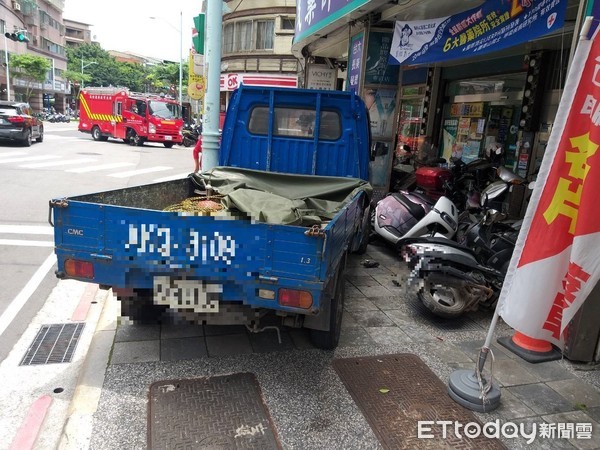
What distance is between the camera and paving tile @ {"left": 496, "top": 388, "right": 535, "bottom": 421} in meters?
3.35

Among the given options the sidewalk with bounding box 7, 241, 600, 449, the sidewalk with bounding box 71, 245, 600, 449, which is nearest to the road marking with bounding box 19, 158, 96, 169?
the sidewalk with bounding box 7, 241, 600, 449

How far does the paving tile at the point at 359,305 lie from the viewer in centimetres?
511

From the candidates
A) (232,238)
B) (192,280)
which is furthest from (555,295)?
(192,280)

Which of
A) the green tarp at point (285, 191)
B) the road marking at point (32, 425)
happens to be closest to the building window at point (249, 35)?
the green tarp at point (285, 191)

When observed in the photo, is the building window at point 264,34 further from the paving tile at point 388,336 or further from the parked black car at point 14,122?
the paving tile at point 388,336

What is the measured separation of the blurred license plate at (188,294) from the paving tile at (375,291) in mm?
2741

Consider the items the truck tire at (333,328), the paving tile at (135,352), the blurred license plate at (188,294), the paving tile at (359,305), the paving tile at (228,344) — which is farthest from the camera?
the paving tile at (359,305)

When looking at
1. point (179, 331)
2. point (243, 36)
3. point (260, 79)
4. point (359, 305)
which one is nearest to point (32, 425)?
point (179, 331)

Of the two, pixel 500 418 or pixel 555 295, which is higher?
pixel 555 295

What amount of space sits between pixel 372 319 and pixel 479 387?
5.03 ft

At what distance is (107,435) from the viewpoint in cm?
289

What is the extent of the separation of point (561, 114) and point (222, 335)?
324 centimetres

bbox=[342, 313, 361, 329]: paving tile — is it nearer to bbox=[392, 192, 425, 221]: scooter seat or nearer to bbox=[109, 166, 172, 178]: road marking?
bbox=[392, 192, 425, 221]: scooter seat

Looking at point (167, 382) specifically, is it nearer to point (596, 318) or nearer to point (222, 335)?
point (222, 335)
